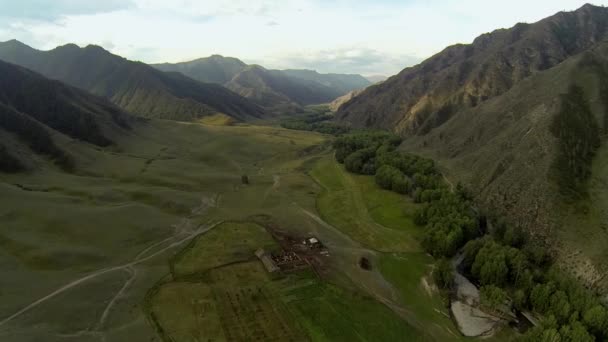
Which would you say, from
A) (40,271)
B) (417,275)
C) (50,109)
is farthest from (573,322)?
(50,109)

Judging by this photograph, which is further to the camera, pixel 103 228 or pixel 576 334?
pixel 103 228

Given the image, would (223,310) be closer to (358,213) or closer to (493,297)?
(493,297)

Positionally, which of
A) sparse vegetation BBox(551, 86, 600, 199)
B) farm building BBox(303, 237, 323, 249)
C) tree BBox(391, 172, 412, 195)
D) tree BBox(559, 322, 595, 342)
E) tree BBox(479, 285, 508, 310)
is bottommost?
tree BBox(479, 285, 508, 310)

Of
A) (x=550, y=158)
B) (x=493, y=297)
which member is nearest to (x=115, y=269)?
(x=493, y=297)

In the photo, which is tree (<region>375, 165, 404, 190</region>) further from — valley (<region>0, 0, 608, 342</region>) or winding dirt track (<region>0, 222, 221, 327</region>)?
winding dirt track (<region>0, 222, 221, 327</region>)

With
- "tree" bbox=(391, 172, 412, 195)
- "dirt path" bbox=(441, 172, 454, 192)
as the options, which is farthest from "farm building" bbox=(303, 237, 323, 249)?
"dirt path" bbox=(441, 172, 454, 192)

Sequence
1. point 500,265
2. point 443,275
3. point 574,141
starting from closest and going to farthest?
point 500,265 < point 443,275 < point 574,141

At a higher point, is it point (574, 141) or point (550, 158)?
point (574, 141)

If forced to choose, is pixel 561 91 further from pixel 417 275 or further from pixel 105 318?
pixel 105 318

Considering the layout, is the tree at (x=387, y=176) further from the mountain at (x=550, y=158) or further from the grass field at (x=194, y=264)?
the mountain at (x=550, y=158)
